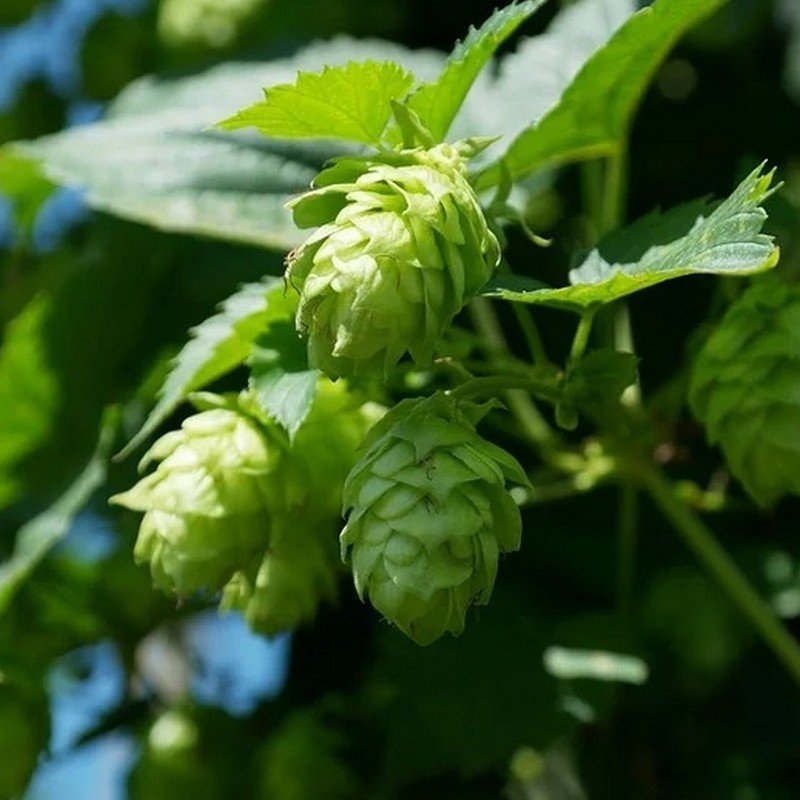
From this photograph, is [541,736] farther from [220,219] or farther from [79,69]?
[79,69]

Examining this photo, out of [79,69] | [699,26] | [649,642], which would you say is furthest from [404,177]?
[79,69]

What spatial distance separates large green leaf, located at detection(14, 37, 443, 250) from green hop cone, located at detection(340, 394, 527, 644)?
51 cm

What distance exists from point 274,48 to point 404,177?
926mm

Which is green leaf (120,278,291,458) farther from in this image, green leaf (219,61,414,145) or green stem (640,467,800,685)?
green stem (640,467,800,685)

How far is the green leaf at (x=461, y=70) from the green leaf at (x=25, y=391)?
2.45ft

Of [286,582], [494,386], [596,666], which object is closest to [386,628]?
[596,666]

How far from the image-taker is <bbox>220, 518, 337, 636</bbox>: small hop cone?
1.30m

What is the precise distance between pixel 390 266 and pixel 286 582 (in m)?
0.38

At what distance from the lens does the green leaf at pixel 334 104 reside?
1.14m

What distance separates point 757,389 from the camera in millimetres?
1190

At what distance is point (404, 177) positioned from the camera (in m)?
1.06

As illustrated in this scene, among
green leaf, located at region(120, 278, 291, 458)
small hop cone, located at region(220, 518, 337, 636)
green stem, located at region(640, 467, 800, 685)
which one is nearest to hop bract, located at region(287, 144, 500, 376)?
green leaf, located at region(120, 278, 291, 458)

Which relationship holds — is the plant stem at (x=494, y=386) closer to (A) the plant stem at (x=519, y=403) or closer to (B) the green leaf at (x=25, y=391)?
(A) the plant stem at (x=519, y=403)

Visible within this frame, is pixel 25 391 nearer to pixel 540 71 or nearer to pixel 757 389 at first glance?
pixel 540 71
